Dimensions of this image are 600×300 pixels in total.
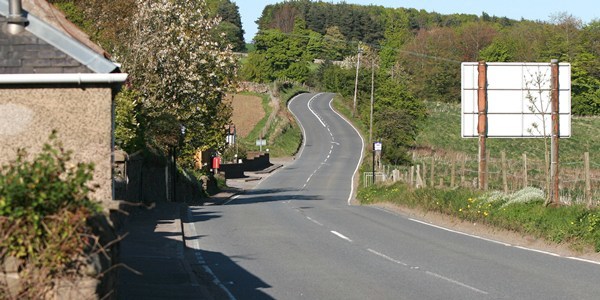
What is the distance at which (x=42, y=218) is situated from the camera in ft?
21.9

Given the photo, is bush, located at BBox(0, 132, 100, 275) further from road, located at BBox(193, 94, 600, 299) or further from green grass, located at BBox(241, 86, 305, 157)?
green grass, located at BBox(241, 86, 305, 157)

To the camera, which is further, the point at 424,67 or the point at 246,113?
the point at 424,67

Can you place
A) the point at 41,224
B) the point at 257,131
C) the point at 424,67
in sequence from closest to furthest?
1. the point at 41,224
2. the point at 257,131
3. the point at 424,67

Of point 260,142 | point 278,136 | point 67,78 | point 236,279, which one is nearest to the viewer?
point 67,78

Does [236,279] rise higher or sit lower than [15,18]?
lower

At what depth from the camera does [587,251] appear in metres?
19.1

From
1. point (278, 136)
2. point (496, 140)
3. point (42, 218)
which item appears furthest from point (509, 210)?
point (278, 136)

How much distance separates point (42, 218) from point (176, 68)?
32.8 metres

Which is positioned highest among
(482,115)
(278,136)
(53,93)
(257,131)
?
(257,131)

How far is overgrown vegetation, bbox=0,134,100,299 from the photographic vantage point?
6.59 m

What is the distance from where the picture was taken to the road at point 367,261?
13.8 m

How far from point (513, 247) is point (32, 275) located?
15.6 meters

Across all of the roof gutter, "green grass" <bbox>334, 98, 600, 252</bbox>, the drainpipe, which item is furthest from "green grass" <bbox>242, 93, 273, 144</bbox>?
the roof gutter

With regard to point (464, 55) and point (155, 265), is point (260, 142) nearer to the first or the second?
point (464, 55)
